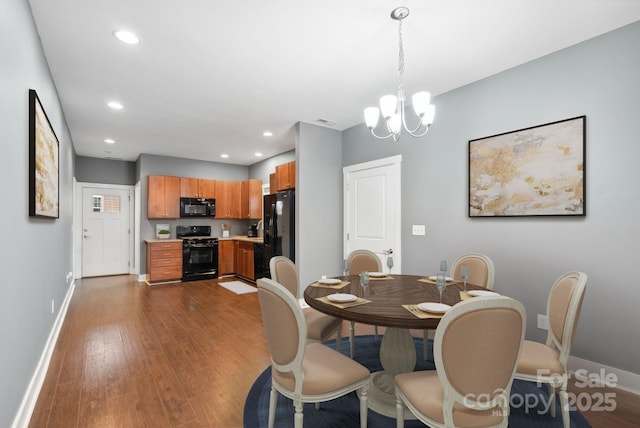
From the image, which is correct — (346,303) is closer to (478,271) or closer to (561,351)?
(561,351)

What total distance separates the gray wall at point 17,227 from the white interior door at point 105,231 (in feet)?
16.8

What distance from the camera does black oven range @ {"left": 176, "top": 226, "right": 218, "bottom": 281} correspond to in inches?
261

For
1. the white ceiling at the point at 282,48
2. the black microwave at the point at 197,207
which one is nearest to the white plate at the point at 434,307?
the white ceiling at the point at 282,48

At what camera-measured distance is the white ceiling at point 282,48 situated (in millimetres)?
2189

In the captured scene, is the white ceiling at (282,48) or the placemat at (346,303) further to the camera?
the white ceiling at (282,48)

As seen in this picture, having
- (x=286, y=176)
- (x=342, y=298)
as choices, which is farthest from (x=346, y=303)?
(x=286, y=176)

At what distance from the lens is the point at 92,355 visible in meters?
2.98

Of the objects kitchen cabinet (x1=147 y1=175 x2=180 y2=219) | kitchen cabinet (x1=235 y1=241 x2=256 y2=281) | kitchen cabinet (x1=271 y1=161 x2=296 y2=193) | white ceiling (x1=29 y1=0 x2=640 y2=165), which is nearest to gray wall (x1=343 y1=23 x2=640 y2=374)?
white ceiling (x1=29 y1=0 x2=640 y2=165)

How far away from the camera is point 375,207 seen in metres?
4.36

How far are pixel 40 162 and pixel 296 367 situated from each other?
7.93 feet

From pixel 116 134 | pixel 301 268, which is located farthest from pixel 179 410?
pixel 116 134

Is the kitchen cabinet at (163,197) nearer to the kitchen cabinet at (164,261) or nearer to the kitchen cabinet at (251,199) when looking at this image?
the kitchen cabinet at (164,261)

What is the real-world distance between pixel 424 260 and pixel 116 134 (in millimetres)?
5176

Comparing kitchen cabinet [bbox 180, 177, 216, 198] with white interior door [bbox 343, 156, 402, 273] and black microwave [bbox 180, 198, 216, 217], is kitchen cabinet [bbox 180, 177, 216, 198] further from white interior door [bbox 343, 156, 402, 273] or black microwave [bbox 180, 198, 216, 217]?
white interior door [bbox 343, 156, 402, 273]
